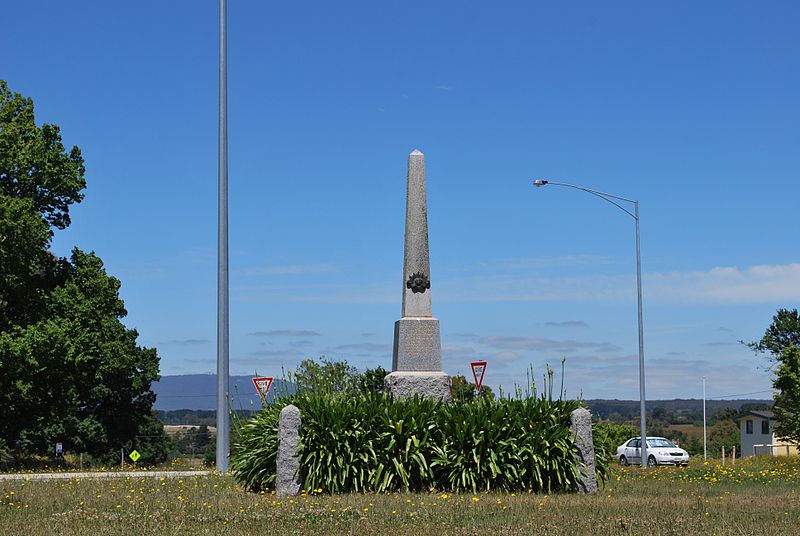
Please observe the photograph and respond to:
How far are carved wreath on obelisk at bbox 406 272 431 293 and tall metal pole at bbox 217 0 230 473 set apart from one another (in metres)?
4.24

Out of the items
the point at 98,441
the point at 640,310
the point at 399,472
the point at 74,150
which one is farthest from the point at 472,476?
the point at 98,441

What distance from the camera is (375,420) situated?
15.8m

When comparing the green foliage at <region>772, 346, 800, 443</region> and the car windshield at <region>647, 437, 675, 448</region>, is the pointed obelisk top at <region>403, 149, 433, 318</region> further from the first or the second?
the car windshield at <region>647, 437, 675, 448</region>

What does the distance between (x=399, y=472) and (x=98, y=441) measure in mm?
41134

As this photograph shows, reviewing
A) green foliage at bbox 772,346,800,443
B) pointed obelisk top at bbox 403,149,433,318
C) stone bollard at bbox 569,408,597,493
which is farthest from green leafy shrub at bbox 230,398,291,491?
green foliage at bbox 772,346,800,443

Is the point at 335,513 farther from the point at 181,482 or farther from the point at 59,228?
the point at 59,228

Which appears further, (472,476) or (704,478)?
(704,478)

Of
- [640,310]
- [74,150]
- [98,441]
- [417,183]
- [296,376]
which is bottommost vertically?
[98,441]

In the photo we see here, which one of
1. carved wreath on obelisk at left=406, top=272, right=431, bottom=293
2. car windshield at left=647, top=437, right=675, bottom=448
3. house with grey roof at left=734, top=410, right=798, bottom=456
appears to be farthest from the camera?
house with grey roof at left=734, top=410, right=798, bottom=456

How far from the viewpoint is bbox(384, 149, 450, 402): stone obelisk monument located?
757 inches

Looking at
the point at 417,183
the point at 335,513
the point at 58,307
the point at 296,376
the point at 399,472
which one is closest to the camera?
the point at 335,513

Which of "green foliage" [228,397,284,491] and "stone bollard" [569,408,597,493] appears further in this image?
"green foliage" [228,397,284,491]

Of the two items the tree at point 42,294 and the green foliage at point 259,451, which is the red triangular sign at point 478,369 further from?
the tree at point 42,294

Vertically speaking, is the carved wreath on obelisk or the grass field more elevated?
the carved wreath on obelisk
